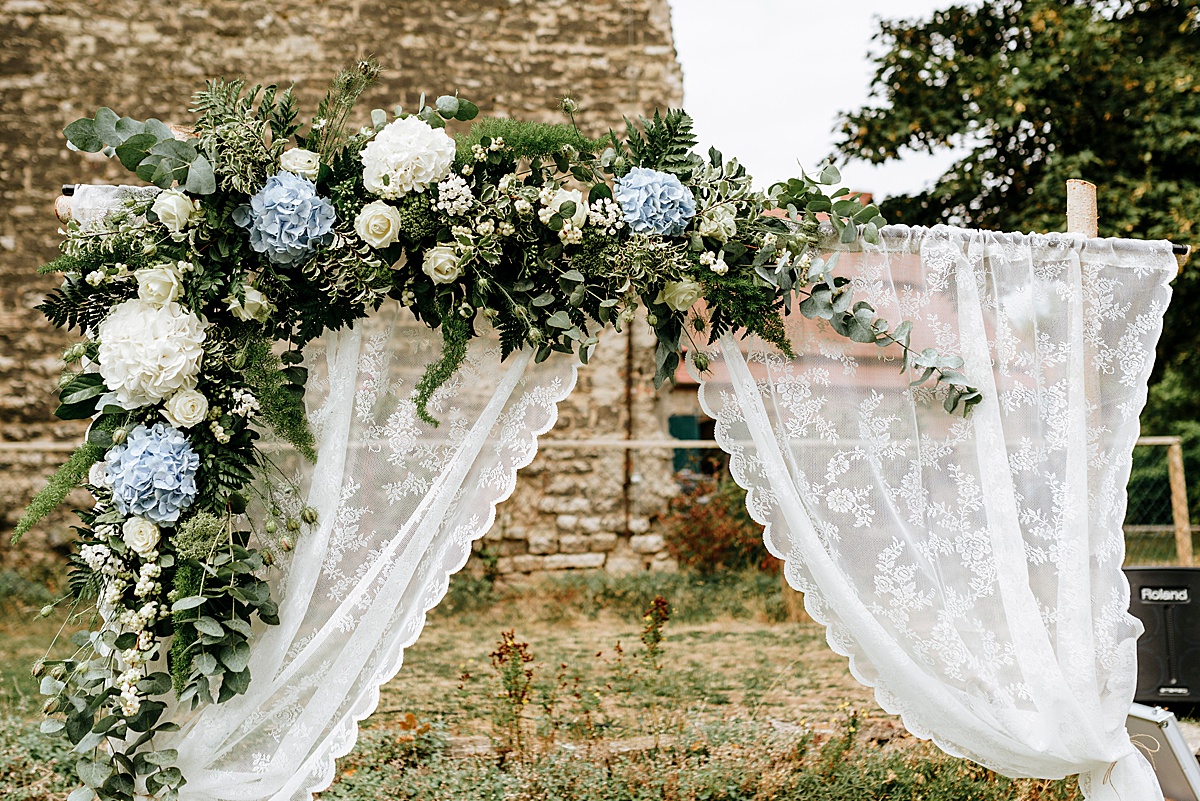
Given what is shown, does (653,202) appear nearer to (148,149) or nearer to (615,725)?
(148,149)

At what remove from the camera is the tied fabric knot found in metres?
2.12

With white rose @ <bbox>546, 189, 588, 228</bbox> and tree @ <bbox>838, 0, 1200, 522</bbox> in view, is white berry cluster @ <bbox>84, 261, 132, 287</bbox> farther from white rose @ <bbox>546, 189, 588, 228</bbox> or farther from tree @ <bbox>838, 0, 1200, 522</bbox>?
tree @ <bbox>838, 0, 1200, 522</bbox>

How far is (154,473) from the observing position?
1.81 metres

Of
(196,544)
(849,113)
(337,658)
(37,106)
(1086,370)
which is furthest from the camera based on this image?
(849,113)

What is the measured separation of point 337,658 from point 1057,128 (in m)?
5.80

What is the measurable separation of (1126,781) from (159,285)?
2.39 m

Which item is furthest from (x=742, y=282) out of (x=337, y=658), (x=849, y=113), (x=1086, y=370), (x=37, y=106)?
(x=37, y=106)

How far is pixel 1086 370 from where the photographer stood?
2.25 metres

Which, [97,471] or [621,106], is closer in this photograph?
[97,471]

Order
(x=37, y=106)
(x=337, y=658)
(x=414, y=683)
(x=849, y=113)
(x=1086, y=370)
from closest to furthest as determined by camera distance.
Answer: (x=337, y=658)
(x=1086, y=370)
(x=414, y=683)
(x=37, y=106)
(x=849, y=113)

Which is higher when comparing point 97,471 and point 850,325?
point 850,325

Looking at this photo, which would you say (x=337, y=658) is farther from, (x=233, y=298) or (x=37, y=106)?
(x=37, y=106)

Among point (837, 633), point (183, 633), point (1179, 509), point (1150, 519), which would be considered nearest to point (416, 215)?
point (183, 633)

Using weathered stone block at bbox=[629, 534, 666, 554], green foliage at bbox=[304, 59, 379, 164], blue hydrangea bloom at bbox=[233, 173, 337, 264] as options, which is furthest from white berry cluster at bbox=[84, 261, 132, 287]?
weathered stone block at bbox=[629, 534, 666, 554]
